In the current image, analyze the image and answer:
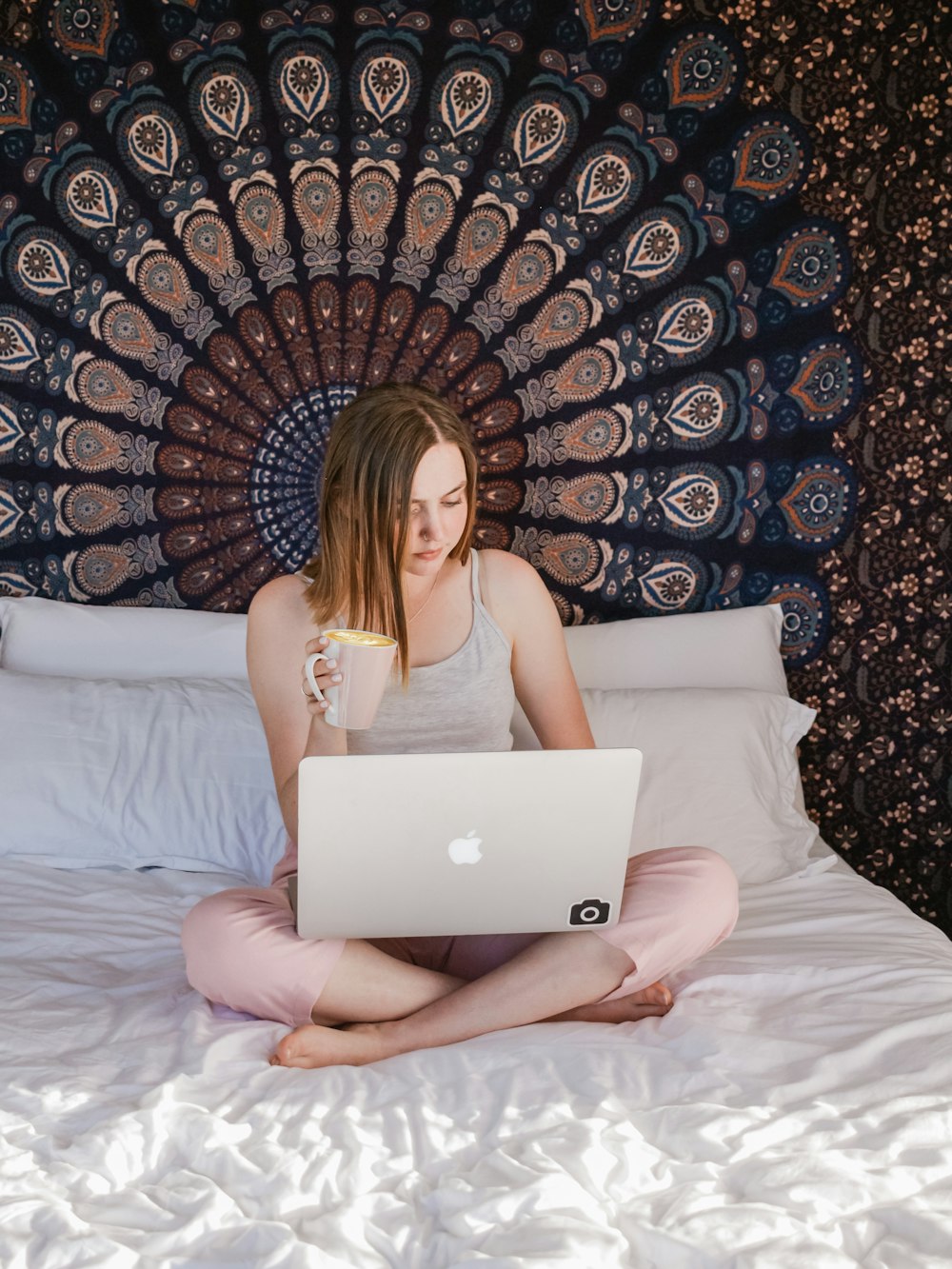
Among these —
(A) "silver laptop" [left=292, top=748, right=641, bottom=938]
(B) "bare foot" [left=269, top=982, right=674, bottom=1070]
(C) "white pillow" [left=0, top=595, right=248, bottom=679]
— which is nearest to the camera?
(A) "silver laptop" [left=292, top=748, right=641, bottom=938]

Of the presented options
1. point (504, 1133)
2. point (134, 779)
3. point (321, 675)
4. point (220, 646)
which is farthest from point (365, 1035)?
point (220, 646)

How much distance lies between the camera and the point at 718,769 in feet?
6.59

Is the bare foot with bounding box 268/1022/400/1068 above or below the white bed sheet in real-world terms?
below

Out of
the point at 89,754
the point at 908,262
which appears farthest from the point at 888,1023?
the point at 908,262

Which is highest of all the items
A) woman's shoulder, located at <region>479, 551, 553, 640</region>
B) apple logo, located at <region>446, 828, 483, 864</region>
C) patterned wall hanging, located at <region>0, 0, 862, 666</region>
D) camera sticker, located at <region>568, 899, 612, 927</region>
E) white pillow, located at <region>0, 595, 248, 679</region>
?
patterned wall hanging, located at <region>0, 0, 862, 666</region>

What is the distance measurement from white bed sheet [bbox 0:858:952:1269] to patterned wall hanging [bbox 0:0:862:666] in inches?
42.6

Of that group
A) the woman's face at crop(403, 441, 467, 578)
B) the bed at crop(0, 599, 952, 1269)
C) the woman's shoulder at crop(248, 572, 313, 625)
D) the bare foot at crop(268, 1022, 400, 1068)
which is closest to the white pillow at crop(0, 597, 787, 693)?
the bed at crop(0, 599, 952, 1269)

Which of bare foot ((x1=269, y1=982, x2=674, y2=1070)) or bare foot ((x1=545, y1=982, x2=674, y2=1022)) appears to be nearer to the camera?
bare foot ((x1=269, y1=982, x2=674, y2=1070))

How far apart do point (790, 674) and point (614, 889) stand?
4.08 ft

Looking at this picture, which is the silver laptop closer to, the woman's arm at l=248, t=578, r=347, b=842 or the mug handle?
the mug handle

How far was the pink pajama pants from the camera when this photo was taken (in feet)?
4.41

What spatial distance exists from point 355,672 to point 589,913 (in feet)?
1.37

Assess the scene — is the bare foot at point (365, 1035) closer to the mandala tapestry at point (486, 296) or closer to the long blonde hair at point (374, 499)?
the long blonde hair at point (374, 499)

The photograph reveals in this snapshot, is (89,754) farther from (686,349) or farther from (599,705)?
(686,349)
